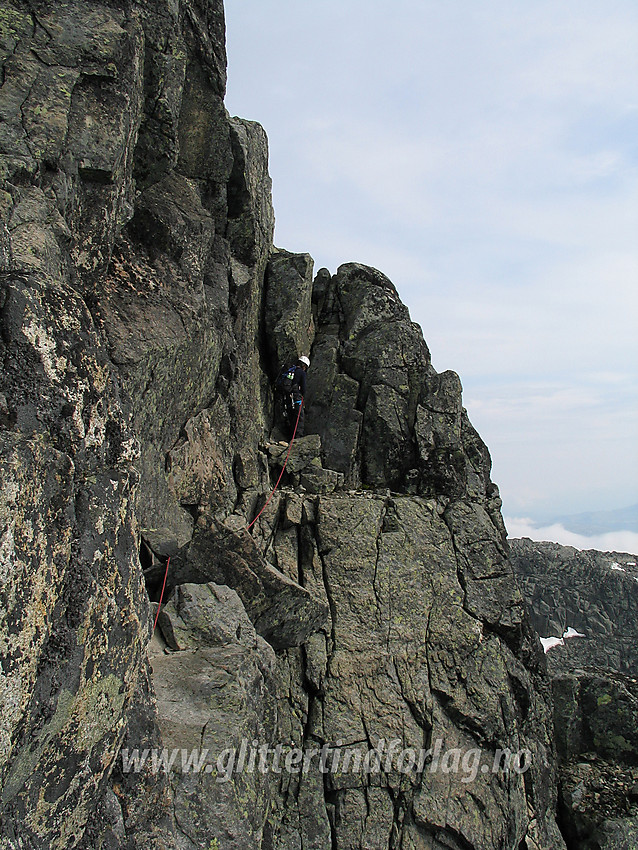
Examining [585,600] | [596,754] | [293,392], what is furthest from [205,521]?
[585,600]

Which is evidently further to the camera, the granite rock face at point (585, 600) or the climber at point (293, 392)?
the granite rock face at point (585, 600)

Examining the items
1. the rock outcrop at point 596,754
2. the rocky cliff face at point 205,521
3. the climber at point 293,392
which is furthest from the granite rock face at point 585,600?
the climber at point 293,392

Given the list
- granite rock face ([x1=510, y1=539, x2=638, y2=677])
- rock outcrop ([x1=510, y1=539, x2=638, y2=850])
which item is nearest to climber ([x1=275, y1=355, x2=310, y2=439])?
rock outcrop ([x1=510, y1=539, x2=638, y2=850])

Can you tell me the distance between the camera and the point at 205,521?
15.1 metres

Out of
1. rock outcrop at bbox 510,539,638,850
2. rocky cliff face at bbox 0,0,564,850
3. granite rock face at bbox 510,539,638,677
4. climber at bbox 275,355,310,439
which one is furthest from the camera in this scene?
granite rock face at bbox 510,539,638,677

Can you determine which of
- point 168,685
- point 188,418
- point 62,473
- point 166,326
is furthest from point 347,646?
point 62,473

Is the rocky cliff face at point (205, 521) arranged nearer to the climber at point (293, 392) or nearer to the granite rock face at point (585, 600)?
the climber at point (293, 392)

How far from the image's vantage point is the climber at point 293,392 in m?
23.8

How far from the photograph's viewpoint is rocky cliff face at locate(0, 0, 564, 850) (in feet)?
23.4

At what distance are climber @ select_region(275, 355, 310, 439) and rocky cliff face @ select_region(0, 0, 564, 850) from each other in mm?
700

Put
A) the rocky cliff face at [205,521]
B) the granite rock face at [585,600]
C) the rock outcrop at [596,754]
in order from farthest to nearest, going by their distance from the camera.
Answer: the granite rock face at [585,600] < the rock outcrop at [596,754] < the rocky cliff face at [205,521]

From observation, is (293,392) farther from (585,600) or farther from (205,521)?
(585,600)

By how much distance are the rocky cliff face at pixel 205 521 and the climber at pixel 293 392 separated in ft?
2.30

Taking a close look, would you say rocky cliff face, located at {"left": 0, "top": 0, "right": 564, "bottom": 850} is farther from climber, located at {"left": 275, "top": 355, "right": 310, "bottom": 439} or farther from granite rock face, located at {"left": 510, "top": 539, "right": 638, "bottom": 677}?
granite rock face, located at {"left": 510, "top": 539, "right": 638, "bottom": 677}
